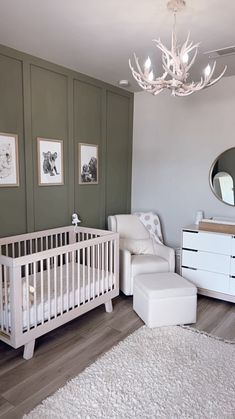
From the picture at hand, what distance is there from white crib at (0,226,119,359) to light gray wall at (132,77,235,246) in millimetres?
1321

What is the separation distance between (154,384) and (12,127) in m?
2.45

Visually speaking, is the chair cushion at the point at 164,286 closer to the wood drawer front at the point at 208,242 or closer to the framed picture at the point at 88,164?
the wood drawer front at the point at 208,242

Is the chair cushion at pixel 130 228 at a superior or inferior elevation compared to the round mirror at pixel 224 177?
inferior

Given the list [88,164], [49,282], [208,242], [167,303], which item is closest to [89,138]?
[88,164]

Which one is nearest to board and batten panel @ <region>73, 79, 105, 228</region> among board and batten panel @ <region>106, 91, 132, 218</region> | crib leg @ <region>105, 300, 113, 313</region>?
board and batten panel @ <region>106, 91, 132, 218</region>

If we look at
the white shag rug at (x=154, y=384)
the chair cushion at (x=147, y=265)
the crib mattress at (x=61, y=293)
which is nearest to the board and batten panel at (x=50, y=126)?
the crib mattress at (x=61, y=293)

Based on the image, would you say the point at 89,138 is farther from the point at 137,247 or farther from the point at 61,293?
the point at 61,293

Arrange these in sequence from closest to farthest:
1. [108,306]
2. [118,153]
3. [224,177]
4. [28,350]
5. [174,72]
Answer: [174,72], [28,350], [108,306], [224,177], [118,153]

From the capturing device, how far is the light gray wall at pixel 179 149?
12.3 ft

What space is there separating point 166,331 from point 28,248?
155 centimetres

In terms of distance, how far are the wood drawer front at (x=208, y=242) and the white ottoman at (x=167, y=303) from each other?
66cm

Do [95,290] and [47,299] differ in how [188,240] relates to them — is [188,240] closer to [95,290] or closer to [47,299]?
[95,290]

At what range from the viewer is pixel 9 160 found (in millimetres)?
2918

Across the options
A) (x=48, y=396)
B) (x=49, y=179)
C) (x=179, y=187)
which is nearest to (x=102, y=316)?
(x=48, y=396)
